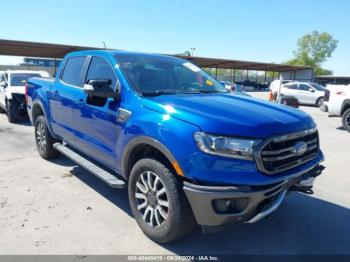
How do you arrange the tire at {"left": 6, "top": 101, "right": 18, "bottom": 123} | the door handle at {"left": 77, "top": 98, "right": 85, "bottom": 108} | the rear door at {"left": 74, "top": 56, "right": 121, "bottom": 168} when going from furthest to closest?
the tire at {"left": 6, "top": 101, "right": 18, "bottom": 123} → the door handle at {"left": 77, "top": 98, "right": 85, "bottom": 108} → the rear door at {"left": 74, "top": 56, "right": 121, "bottom": 168}

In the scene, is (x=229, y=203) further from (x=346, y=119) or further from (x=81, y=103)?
(x=346, y=119)

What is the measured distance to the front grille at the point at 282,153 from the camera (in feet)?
9.02

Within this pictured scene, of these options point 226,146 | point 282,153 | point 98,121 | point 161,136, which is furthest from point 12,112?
point 282,153

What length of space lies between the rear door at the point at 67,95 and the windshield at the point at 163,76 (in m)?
0.92

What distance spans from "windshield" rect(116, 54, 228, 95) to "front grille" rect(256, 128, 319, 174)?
4.58 feet

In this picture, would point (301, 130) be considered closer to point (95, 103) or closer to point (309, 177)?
point (309, 177)

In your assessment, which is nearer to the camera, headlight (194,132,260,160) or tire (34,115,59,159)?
headlight (194,132,260,160)

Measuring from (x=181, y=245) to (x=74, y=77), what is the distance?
2.98m

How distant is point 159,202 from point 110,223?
2.95 ft

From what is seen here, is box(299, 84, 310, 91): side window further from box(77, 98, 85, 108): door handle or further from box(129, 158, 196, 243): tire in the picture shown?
box(129, 158, 196, 243): tire

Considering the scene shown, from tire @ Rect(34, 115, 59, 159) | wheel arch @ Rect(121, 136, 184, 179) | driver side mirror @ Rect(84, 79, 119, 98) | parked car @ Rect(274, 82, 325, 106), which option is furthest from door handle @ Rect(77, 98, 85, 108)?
parked car @ Rect(274, 82, 325, 106)

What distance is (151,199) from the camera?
3.27m

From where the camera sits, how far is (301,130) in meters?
3.15

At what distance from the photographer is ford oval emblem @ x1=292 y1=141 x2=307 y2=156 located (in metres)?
3.05
